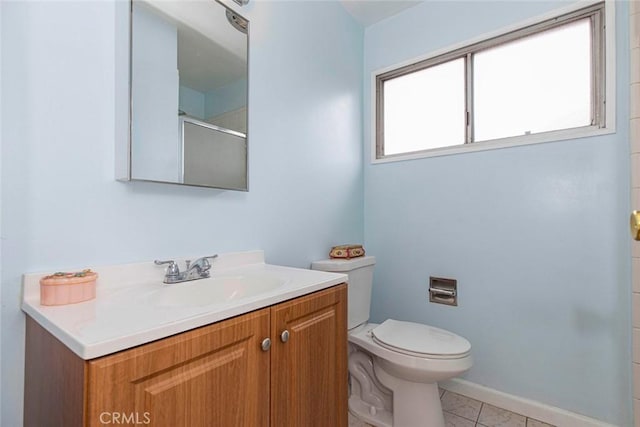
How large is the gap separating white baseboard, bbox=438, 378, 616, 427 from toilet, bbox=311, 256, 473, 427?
0.43 meters

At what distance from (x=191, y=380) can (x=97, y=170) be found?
70cm

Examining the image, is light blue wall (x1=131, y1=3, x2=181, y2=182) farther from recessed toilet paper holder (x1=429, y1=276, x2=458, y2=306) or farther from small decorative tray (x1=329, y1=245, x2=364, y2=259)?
recessed toilet paper holder (x1=429, y1=276, x2=458, y2=306)

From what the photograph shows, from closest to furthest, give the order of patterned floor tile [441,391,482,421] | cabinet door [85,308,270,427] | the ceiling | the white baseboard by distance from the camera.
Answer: cabinet door [85,308,270,427] < the white baseboard < patterned floor tile [441,391,482,421] < the ceiling

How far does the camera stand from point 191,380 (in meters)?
0.64

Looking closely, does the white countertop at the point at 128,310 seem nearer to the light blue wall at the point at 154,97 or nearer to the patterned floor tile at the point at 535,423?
the light blue wall at the point at 154,97

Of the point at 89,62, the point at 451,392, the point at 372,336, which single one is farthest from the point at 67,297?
the point at 451,392

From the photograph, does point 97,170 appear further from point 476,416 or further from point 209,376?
point 476,416

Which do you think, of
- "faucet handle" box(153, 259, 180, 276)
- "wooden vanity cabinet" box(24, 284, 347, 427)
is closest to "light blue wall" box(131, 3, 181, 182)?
"faucet handle" box(153, 259, 180, 276)

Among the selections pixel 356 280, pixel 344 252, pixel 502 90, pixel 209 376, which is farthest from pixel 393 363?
pixel 502 90

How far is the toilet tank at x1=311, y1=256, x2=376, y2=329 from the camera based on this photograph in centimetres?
160

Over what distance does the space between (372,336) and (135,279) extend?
41.8 inches

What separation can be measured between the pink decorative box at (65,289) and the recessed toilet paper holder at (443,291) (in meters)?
1.67

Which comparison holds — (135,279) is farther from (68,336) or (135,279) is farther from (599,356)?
(599,356)

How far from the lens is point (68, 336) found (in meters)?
0.55
